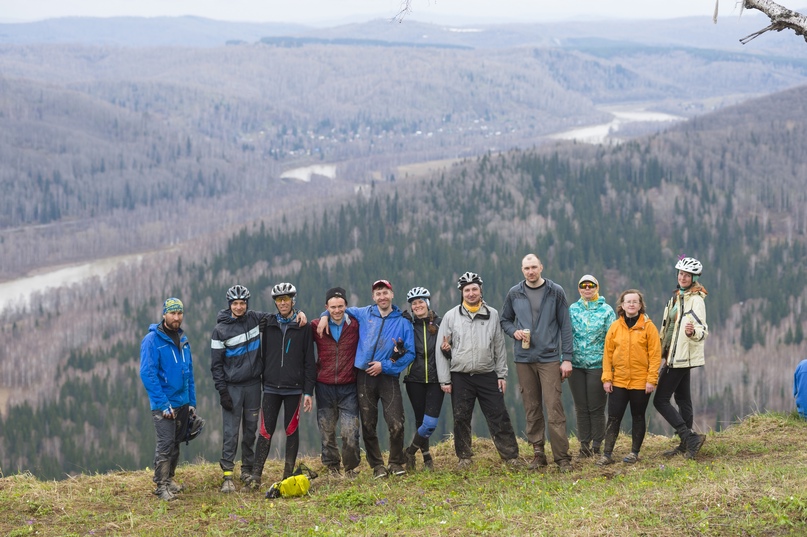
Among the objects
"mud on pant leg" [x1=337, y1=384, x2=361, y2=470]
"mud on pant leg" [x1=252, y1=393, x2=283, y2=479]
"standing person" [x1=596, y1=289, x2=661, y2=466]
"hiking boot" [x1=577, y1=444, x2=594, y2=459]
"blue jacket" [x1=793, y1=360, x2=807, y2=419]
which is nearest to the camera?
"standing person" [x1=596, y1=289, x2=661, y2=466]

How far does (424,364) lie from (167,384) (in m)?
3.96

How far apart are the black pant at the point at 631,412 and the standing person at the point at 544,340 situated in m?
0.70

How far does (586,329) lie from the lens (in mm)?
14656

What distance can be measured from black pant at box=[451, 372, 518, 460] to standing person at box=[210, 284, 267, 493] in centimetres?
312

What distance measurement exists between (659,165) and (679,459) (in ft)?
622

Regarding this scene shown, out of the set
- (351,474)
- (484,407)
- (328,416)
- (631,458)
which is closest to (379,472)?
(351,474)

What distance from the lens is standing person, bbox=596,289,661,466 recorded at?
543 inches

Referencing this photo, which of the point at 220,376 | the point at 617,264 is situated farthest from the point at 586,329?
the point at 617,264

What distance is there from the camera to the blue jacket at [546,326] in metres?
14.2

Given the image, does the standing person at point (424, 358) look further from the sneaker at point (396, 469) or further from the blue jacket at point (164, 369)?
the blue jacket at point (164, 369)

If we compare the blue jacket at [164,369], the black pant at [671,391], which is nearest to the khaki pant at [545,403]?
the black pant at [671,391]

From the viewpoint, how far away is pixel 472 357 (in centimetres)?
1427

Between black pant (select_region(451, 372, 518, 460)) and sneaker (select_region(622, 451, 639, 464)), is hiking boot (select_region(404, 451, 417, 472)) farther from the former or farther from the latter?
sneaker (select_region(622, 451, 639, 464))

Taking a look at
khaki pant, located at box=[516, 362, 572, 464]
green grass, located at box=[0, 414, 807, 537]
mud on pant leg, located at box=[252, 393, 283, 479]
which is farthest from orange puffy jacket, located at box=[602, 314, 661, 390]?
mud on pant leg, located at box=[252, 393, 283, 479]
